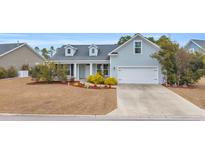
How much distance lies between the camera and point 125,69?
1040 centimetres

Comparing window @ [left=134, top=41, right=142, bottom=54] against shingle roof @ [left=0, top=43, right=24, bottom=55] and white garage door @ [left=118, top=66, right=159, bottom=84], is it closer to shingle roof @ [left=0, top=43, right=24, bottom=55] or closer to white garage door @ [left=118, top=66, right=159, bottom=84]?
white garage door @ [left=118, top=66, right=159, bottom=84]

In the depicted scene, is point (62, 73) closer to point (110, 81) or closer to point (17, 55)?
point (110, 81)

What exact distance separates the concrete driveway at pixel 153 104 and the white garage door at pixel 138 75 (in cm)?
22

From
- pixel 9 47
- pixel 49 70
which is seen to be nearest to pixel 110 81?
pixel 49 70

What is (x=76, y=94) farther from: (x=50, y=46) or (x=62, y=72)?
(x=50, y=46)

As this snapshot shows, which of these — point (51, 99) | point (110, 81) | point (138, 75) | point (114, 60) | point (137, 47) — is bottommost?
point (51, 99)

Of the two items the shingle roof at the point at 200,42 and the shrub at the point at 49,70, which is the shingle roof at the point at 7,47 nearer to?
the shrub at the point at 49,70

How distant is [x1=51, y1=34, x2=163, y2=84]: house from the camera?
10117mm

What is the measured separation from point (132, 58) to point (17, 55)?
3553 mm

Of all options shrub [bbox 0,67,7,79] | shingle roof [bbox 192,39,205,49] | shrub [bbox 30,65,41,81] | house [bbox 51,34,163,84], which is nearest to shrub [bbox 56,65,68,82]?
house [bbox 51,34,163,84]

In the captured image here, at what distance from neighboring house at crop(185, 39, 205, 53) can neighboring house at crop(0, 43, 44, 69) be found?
14.4 feet

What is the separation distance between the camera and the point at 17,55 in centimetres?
1127
